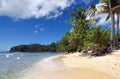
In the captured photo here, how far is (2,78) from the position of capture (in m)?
14.6

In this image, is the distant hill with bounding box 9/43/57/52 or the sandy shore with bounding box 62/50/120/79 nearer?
the sandy shore with bounding box 62/50/120/79

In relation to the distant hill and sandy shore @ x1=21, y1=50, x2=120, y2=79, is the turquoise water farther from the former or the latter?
the distant hill

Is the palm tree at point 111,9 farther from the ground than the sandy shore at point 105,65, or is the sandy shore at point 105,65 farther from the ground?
the palm tree at point 111,9

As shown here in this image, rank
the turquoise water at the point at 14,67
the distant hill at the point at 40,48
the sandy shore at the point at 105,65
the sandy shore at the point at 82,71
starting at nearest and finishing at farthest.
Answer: the sandy shore at the point at 82,71 → the sandy shore at the point at 105,65 → the turquoise water at the point at 14,67 → the distant hill at the point at 40,48

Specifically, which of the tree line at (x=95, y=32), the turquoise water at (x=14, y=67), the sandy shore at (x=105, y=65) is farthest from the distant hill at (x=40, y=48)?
the sandy shore at (x=105, y=65)

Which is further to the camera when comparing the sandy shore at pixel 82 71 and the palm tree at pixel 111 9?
the palm tree at pixel 111 9

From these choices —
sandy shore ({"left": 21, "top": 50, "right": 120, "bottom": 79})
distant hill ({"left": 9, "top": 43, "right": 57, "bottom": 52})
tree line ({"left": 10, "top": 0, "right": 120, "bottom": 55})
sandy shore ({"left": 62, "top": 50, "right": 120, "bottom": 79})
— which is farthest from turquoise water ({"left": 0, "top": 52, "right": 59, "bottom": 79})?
distant hill ({"left": 9, "top": 43, "right": 57, "bottom": 52})

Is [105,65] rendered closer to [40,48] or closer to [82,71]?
[82,71]

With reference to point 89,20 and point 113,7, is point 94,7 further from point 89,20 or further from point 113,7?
point 89,20

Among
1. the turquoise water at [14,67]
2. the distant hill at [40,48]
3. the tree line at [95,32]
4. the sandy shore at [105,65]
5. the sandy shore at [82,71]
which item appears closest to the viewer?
the sandy shore at [82,71]

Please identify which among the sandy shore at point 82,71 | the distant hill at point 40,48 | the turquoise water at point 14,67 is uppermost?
the distant hill at point 40,48

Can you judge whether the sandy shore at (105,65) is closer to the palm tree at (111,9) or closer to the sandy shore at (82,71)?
the sandy shore at (82,71)

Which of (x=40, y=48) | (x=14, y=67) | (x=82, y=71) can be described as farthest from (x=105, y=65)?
(x=40, y=48)

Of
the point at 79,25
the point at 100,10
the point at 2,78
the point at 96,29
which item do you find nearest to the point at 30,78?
the point at 2,78
